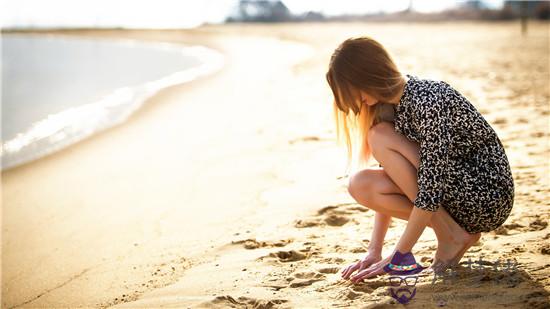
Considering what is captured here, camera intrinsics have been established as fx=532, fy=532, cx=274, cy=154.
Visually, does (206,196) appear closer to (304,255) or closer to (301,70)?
(304,255)

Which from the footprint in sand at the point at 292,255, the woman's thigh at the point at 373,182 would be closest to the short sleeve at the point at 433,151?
the woman's thigh at the point at 373,182

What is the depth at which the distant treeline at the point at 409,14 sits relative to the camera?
30859 millimetres

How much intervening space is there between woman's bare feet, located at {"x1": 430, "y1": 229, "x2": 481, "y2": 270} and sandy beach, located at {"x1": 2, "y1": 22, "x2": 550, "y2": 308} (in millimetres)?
73

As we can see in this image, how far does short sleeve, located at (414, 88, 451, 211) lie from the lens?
2.12m

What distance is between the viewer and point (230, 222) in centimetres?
323

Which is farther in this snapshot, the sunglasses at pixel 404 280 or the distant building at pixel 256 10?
the distant building at pixel 256 10

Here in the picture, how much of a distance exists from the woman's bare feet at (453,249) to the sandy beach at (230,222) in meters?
0.07

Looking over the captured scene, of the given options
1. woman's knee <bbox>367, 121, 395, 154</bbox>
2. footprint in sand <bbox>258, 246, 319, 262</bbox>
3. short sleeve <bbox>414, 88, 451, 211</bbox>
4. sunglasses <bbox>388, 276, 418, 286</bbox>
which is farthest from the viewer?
footprint in sand <bbox>258, 246, 319, 262</bbox>

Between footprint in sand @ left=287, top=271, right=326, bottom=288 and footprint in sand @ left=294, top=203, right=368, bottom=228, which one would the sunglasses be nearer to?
footprint in sand @ left=287, top=271, right=326, bottom=288

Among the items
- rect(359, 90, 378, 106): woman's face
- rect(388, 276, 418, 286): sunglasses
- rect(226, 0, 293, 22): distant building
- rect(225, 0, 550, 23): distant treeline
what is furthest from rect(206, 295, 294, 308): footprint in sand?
rect(226, 0, 293, 22): distant building

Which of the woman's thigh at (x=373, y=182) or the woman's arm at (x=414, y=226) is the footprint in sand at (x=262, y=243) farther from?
the woman's arm at (x=414, y=226)

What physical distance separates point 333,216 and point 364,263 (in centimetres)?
72

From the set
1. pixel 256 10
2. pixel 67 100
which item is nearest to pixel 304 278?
pixel 67 100

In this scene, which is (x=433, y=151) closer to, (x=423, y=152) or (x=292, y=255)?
(x=423, y=152)
